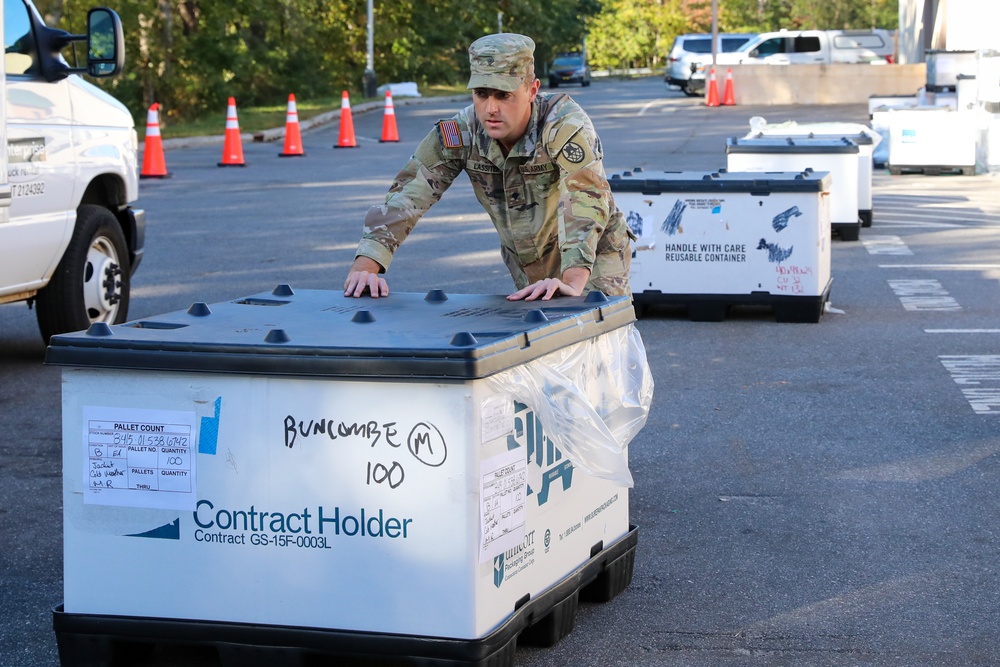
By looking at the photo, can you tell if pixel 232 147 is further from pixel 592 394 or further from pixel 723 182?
pixel 592 394

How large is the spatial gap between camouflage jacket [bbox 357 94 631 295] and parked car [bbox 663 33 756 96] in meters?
38.7

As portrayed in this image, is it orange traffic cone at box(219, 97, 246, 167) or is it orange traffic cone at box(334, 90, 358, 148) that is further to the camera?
orange traffic cone at box(334, 90, 358, 148)

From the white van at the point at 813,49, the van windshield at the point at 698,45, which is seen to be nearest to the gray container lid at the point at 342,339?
the white van at the point at 813,49

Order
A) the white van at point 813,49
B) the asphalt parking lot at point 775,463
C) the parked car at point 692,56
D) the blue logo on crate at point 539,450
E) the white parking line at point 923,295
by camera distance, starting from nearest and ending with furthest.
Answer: the blue logo on crate at point 539,450, the asphalt parking lot at point 775,463, the white parking line at point 923,295, the parked car at point 692,56, the white van at point 813,49

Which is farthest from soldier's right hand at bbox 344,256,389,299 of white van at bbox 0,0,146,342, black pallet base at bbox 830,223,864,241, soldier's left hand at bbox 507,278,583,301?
black pallet base at bbox 830,223,864,241

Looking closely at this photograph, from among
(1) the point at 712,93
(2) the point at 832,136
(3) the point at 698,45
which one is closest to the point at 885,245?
(2) the point at 832,136

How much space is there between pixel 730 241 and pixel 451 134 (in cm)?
504

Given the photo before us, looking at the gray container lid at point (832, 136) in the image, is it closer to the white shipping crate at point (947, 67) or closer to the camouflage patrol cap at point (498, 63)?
the camouflage patrol cap at point (498, 63)

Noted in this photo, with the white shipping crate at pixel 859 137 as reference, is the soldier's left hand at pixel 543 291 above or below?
above

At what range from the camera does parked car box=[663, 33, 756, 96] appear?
43.6m

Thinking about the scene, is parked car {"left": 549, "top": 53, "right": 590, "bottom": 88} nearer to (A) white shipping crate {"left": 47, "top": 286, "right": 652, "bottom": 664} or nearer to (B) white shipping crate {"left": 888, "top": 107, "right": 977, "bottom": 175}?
(B) white shipping crate {"left": 888, "top": 107, "right": 977, "bottom": 175}

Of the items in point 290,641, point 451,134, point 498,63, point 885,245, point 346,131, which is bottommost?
point 885,245

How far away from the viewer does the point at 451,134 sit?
4.94 metres

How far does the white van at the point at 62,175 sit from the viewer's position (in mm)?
7781
